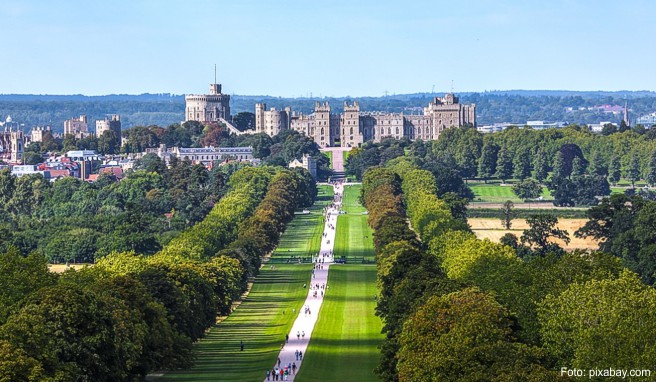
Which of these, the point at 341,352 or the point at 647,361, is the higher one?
the point at 647,361

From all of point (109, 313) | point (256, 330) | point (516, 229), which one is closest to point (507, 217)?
point (516, 229)

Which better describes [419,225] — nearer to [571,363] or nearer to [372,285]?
[372,285]

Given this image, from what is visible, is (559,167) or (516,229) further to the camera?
(559,167)

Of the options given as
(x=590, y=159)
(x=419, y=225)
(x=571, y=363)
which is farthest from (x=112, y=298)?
(x=590, y=159)

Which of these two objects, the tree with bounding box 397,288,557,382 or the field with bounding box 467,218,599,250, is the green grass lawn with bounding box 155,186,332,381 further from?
the field with bounding box 467,218,599,250

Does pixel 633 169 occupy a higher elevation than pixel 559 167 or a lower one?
higher

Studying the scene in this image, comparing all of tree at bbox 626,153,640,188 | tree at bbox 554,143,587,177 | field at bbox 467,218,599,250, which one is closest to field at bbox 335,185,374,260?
field at bbox 467,218,599,250

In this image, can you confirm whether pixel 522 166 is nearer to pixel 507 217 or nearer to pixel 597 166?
pixel 597 166

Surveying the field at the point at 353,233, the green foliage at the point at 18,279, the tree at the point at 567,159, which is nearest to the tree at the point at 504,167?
the tree at the point at 567,159
